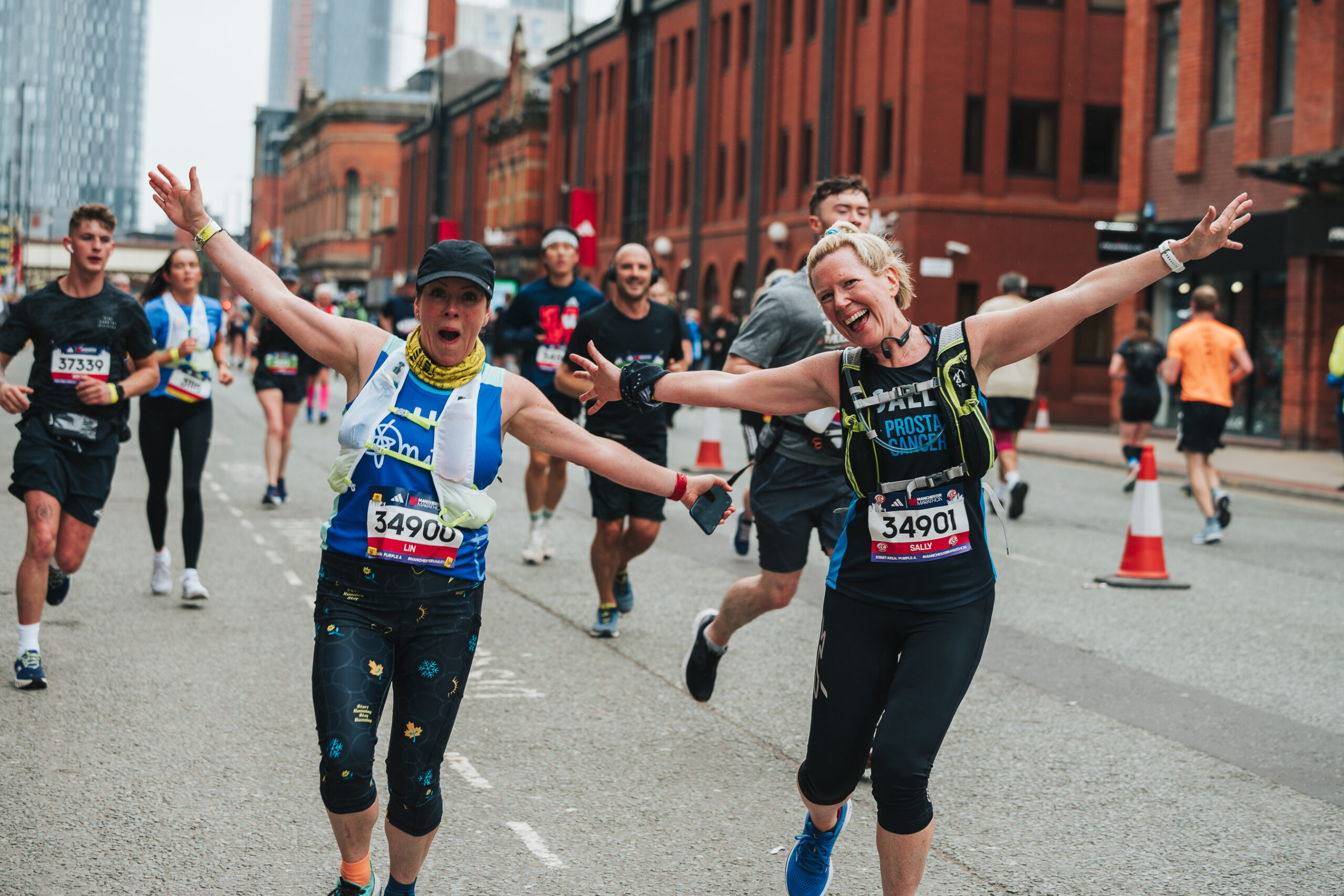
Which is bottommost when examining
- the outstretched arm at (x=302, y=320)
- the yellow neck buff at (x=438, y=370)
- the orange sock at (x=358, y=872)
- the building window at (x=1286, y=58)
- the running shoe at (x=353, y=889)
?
the running shoe at (x=353, y=889)

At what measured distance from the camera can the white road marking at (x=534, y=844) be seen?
4.48m

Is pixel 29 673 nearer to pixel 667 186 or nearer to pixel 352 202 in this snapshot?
pixel 667 186

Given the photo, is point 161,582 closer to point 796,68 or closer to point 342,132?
point 796,68

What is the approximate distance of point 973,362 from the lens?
3.98 metres

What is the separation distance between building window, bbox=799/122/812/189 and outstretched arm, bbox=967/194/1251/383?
122 ft

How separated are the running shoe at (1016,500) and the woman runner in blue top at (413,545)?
10227 mm

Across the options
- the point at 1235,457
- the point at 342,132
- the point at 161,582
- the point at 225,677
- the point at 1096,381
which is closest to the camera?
the point at 225,677

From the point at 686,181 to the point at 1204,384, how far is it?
3707 centimetres

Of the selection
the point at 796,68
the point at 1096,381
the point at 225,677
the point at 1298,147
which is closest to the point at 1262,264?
the point at 1298,147

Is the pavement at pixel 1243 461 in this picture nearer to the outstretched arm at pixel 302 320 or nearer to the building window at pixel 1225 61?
the building window at pixel 1225 61

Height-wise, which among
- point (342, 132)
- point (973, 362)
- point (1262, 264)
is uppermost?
point (342, 132)

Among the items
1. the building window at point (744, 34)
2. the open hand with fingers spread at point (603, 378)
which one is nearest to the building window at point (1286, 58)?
the building window at point (744, 34)

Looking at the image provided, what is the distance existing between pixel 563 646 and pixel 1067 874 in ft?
11.8

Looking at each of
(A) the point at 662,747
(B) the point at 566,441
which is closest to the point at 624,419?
(A) the point at 662,747
